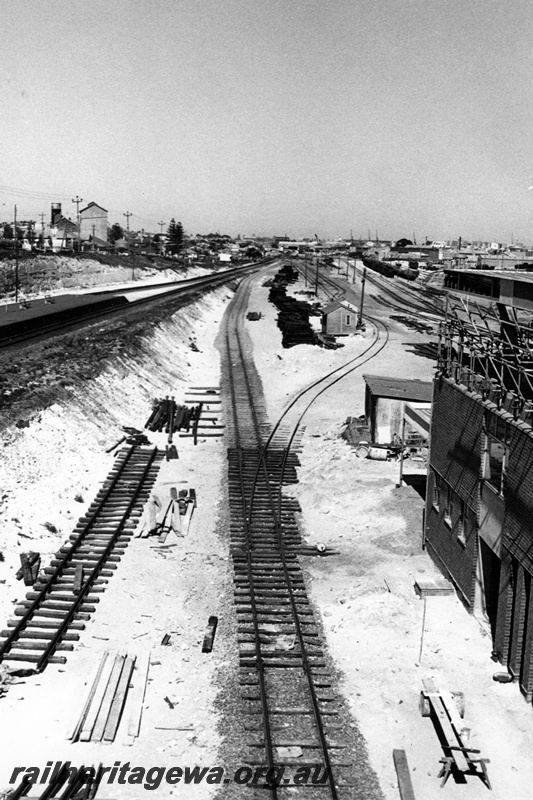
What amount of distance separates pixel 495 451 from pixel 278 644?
236 inches

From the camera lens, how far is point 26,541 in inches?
697

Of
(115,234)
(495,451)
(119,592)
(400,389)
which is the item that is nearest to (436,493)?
(495,451)

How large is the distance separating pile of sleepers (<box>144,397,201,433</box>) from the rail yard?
15cm

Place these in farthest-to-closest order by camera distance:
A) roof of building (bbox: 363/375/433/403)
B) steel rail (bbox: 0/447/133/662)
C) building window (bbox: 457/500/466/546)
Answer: roof of building (bbox: 363/375/433/403) < building window (bbox: 457/500/466/546) < steel rail (bbox: 0/447/133/662)

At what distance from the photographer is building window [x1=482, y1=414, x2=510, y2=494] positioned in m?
12.9

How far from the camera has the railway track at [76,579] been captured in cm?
1332

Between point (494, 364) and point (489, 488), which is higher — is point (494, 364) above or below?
above

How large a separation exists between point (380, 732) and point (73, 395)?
2039cm

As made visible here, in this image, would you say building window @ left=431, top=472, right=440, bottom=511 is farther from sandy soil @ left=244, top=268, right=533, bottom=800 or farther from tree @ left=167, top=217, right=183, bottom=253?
tree @ left=167, top=217, right=183, bottom=253

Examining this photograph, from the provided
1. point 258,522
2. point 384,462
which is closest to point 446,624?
point 258,522

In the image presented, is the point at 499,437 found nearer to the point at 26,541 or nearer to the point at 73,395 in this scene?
the point at 26,541

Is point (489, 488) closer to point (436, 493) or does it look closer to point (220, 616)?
point (436, 493)

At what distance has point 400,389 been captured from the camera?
26.4 metres

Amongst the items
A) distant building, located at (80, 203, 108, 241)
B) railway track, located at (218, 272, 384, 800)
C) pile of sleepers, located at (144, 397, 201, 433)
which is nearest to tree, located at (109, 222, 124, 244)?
distant building, located at (80, 203, 108, 241)
